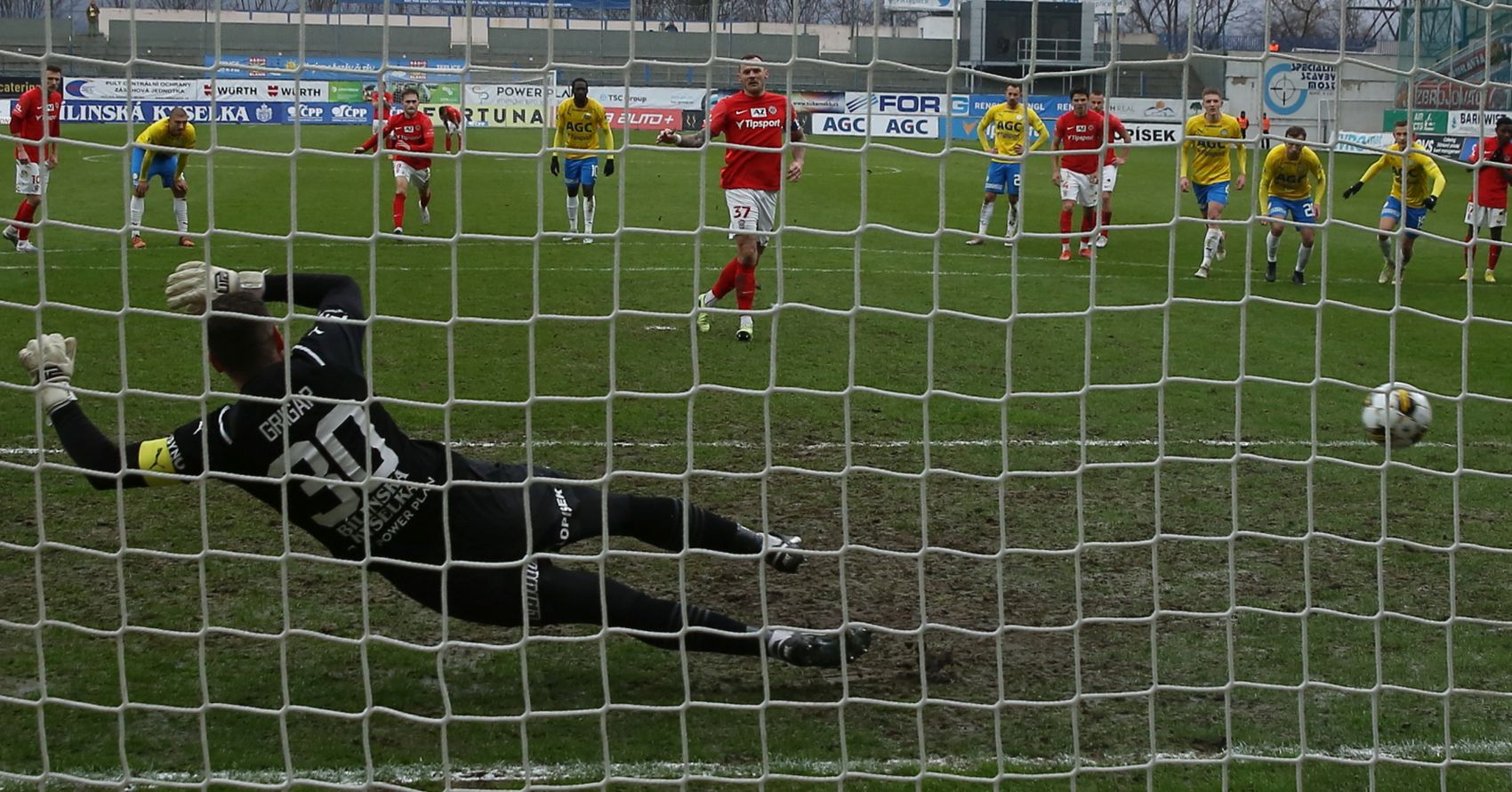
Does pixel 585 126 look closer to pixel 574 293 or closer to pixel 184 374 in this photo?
pixel 574 293

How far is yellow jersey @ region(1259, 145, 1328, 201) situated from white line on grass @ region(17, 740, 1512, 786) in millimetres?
11007

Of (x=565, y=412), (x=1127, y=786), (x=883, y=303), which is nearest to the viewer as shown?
(x=1127, y=786)

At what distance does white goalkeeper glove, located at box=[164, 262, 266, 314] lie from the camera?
4055mm

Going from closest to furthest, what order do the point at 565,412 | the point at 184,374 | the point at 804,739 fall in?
the point at 804,739 < the point at 565,412 < the point at 184,374

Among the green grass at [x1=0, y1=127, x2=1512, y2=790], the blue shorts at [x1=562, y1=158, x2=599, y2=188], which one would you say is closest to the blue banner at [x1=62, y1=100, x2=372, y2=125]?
the blue shorts at [x1=562, y1=158, x2=599, y2=188]

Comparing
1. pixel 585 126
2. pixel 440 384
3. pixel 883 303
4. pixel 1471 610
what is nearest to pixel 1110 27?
pixel 1471 610

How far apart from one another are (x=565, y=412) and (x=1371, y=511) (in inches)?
172

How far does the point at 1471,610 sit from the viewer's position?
5434 millimetres

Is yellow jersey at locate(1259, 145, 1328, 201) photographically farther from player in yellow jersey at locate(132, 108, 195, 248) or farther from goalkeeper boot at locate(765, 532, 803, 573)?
player in yellow jersey at locate(132, 108, 195, 248)

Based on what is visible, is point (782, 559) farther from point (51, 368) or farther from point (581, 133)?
point (581, 133)

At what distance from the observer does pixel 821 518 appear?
21.4 feet

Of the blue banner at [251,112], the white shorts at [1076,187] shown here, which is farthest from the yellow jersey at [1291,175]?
the blue banner at [251,112]

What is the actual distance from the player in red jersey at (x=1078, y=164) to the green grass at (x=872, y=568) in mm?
3734

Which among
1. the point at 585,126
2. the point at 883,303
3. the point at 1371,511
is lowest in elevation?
the point at 1371,511
